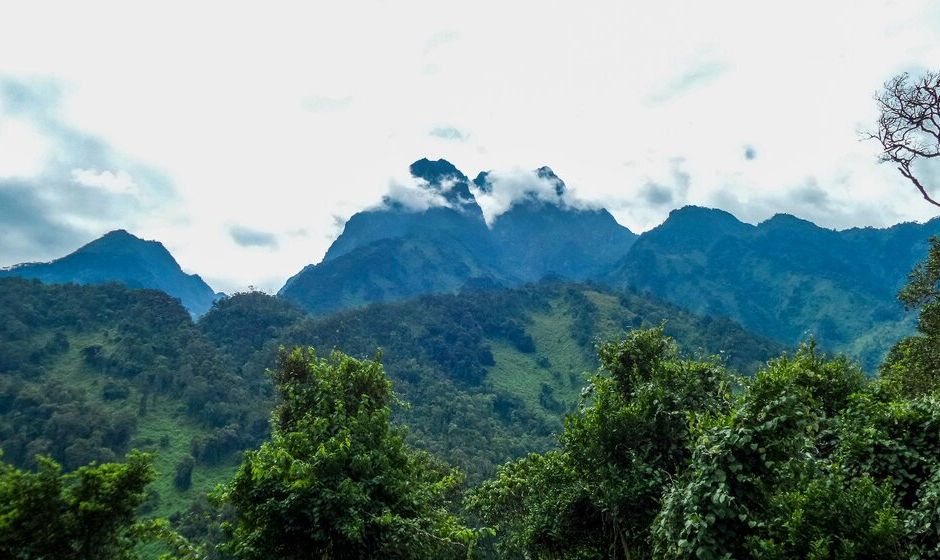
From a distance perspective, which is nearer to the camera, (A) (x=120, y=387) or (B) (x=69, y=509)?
(B) (x=69, y=509)

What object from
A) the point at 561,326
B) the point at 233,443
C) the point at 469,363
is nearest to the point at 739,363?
the point at 561,326

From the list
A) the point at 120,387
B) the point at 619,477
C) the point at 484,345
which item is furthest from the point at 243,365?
the point at 619,477

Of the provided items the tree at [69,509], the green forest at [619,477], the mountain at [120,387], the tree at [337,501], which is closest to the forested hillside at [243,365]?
the mountain at [120,387]

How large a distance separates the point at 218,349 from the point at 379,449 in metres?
134

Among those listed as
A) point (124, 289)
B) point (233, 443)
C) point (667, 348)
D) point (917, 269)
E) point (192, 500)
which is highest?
point (124, 289)

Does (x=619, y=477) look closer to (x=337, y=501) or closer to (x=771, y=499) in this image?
(x=771, y=499)

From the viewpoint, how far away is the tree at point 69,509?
8.31m

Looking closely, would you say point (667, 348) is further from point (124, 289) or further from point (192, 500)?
point (124, 289)

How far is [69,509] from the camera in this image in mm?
8773

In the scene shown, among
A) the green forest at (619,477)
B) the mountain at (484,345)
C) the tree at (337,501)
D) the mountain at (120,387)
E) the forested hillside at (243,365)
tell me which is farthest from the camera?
the mountain at (484,345)

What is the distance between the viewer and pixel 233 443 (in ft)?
311

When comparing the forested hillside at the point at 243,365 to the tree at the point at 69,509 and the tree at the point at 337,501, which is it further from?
the tree at the point at 69,509

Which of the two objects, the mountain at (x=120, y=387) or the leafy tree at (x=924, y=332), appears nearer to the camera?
the leafy tree at (x=924, y=332)

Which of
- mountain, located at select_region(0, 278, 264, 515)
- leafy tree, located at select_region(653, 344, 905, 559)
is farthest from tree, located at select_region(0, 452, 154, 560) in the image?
mountain, located at select_region(0, 278, 264, 515)
